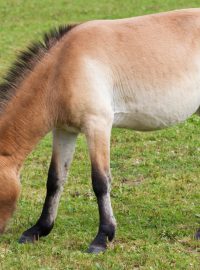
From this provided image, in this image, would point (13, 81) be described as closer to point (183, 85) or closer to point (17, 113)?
point (17, 113)

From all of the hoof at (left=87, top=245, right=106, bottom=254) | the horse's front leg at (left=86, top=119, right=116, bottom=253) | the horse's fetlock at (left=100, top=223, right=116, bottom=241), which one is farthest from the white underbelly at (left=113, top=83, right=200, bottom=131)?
the hoof at (left=87, top=245, right=106, bottom=254)

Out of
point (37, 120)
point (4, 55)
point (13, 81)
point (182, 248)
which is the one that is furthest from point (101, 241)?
point (4, 55)

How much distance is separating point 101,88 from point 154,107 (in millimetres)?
641

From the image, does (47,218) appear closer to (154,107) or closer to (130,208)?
(130,208)

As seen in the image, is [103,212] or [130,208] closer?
[103,212]

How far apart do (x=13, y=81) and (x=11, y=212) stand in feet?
3.92

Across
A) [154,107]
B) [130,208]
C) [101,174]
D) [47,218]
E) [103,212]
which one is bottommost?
[130,208]

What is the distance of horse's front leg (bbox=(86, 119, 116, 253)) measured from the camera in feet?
22.1

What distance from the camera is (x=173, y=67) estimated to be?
7211 mm

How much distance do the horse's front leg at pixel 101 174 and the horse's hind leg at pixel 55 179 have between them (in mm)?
540

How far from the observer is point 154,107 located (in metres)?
7.17

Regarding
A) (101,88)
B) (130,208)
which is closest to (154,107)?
(101,88)

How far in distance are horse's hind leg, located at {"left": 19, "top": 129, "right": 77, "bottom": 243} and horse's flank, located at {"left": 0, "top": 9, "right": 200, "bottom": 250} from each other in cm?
1

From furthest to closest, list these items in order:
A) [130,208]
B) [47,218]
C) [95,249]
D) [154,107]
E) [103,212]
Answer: [130,208]
[47,218]
[154,107]
[103,212]
[95,249]
